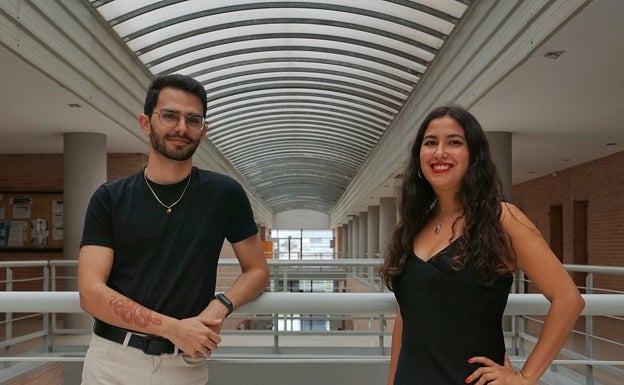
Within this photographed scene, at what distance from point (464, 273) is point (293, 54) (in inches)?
434

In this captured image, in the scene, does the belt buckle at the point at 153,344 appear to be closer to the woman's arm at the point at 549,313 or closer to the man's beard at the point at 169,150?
the man's beard at the point at 169,150

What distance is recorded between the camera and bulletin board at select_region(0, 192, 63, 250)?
13.3 meters

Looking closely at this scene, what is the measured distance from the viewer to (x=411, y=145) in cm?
209

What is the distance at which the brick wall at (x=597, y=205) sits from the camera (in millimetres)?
13938

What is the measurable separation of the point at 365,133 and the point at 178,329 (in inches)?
655

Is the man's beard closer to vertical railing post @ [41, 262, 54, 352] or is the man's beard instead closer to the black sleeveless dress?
the black sleeveless dress

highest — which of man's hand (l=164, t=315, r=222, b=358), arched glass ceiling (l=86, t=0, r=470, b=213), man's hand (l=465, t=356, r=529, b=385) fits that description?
arched glass ceiling (l=86, t=0, r=470, b=213)

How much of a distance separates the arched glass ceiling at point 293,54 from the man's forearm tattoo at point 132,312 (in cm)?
723

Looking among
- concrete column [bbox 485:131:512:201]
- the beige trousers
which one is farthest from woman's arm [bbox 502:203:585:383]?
concrete column [bbox 485:131:512:201]

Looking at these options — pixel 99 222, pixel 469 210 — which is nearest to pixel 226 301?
pixel 99 222

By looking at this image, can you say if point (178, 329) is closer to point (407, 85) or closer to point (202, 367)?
point (202, 367)

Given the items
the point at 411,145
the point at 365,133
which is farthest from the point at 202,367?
the point at 365,133

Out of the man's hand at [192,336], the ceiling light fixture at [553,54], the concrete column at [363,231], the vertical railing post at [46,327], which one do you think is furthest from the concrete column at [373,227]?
the man's hand at [192,336]

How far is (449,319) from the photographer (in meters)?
1.72
